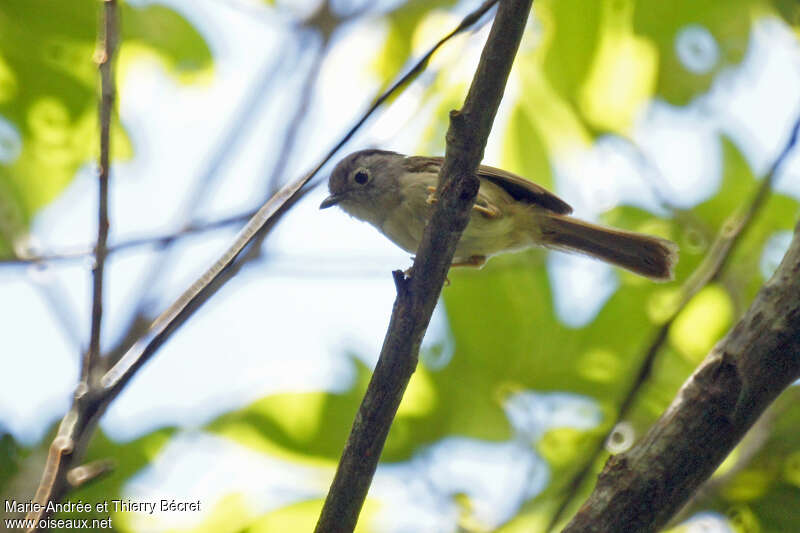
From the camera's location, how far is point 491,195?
427 cm

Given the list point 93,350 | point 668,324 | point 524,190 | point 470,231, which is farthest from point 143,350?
point 524,190

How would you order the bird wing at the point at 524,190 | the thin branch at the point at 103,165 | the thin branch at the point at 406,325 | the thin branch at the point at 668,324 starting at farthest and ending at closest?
the bird wing at the point at 524,190
the thin branch at the point at 668,324
the thin branch at the point at 406,325
the thin branch at the point at 103,165

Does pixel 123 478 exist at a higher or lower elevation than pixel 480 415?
lower

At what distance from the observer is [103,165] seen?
217 centimetres

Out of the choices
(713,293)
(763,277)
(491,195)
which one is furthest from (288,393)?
(763,277)

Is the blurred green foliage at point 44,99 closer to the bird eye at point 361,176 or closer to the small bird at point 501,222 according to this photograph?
the bird eye at point 361,176

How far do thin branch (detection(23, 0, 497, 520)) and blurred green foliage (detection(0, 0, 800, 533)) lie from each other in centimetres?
155

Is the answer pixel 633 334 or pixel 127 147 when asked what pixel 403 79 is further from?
pixel 127 147

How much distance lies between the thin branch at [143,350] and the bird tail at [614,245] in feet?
6.49

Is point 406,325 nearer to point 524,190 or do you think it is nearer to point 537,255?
point 524,190

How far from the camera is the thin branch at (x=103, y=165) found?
202cm

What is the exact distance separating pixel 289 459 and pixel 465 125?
2.19m

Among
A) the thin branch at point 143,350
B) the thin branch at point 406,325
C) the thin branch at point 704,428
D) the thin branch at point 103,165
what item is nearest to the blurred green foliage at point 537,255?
the thin branch at point 704,428

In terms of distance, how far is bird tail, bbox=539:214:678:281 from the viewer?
4.16m
